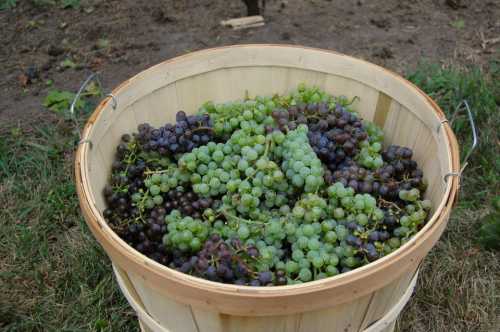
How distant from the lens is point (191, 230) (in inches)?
65.5

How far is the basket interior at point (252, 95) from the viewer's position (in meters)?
1.92

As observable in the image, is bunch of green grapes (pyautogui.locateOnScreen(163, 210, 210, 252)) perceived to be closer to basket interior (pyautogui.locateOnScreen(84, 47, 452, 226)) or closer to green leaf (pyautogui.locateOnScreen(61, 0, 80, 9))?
basket interior (pyautogui.locateOnScreen(84, 47, 452, 226))

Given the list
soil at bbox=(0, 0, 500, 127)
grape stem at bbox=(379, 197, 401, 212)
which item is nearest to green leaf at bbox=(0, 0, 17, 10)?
soil at bbox=(0, 0, 500, 127)

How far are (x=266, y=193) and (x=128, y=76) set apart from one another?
88.5 inches

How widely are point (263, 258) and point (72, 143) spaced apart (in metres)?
1.96

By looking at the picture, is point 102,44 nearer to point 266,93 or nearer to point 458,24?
point 266,93

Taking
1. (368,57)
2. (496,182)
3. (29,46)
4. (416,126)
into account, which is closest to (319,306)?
(416,126)

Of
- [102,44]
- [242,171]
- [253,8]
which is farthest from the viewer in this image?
[253,8]

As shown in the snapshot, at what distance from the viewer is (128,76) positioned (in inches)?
142

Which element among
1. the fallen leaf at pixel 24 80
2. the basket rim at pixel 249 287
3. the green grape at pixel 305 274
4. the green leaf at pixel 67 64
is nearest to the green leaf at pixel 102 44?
the green leaf at pixel 67 64

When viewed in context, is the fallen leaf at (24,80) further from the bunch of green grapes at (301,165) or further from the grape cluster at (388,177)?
the grape cluster at (388,177)

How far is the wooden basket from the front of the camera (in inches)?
51.9

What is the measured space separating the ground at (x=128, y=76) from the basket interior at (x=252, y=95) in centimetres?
74

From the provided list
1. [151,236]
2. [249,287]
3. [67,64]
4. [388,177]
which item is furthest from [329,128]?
[67,64]
